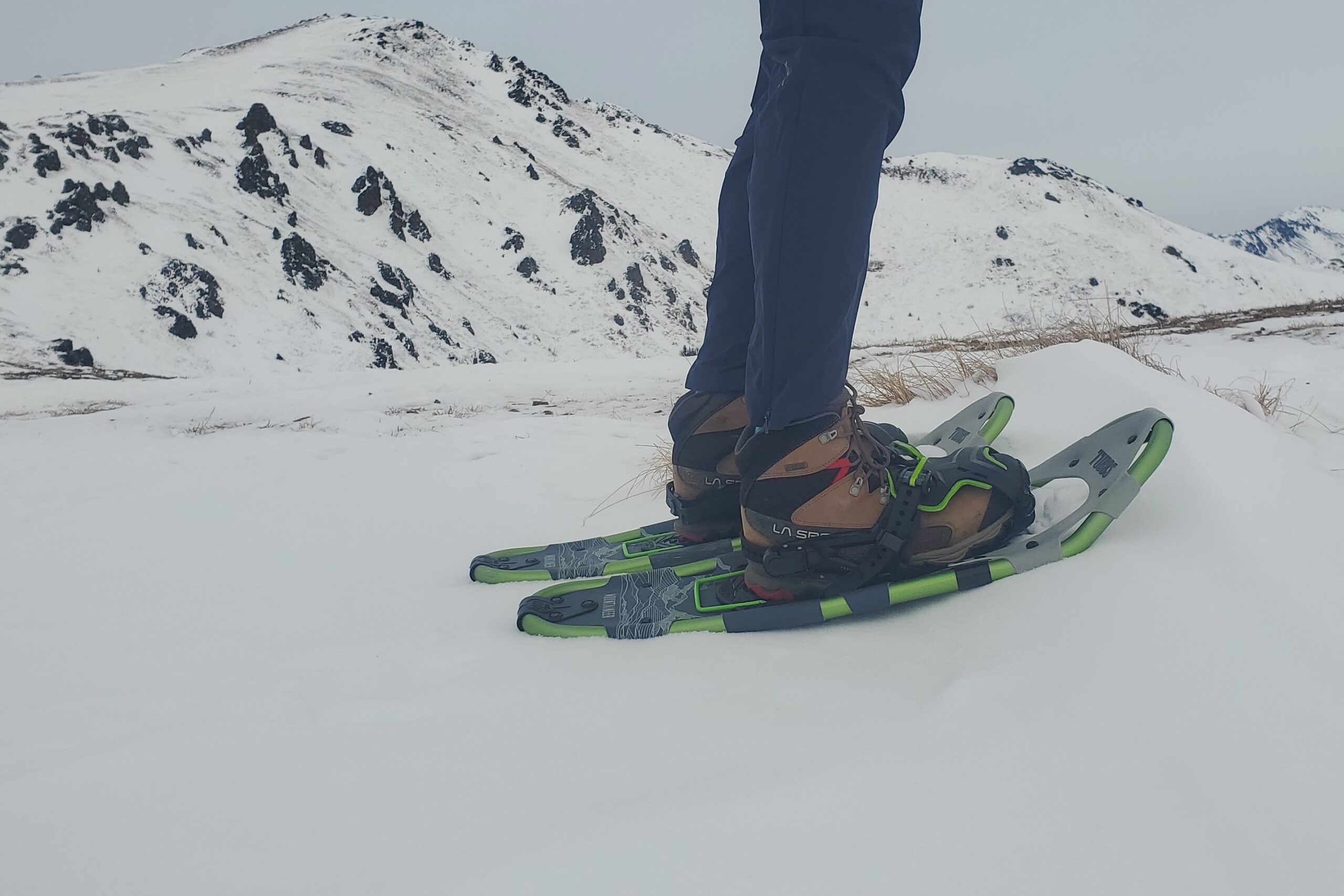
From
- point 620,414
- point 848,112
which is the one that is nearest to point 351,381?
point 620,414

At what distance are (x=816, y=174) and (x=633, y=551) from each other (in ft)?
3.34

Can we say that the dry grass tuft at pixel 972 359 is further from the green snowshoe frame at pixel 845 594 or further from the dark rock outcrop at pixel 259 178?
the dark rock outcrop at pixel 259 178

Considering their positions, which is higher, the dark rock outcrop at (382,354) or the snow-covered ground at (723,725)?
the snow-covered ground at (723,725)

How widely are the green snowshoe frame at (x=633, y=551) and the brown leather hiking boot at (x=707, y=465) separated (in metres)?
0.05

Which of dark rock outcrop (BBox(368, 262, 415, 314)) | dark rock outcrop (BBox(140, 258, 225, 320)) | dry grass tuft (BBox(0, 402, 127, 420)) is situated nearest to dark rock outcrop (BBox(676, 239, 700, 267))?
dark rock outcrop (BBox(368, 262, 415, 314))

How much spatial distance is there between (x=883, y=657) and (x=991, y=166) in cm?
4203

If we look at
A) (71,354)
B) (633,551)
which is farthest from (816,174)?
(71,354)

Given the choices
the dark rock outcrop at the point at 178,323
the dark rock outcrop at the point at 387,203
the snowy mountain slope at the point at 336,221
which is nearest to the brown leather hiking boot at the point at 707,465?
the snowy mountain slope at the point at 336,221

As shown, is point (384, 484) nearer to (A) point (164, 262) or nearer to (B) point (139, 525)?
(B) point (139, 525)

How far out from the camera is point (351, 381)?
5605 millimetres

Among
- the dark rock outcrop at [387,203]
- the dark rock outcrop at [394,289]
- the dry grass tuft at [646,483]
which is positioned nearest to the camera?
the dry grass tuft at [646,483]

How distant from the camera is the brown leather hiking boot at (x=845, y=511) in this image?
1.32 metres

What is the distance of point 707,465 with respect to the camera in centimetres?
175

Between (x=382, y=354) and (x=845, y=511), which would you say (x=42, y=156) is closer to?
(x=382, y=354)
